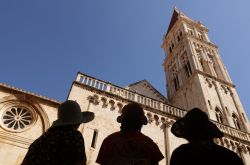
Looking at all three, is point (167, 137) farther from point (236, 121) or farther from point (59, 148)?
point (59, 148)

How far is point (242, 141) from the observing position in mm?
17828

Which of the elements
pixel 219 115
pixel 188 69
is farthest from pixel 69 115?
pixel 188 69

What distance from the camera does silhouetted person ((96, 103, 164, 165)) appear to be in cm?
400

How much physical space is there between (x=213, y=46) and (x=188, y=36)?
3665 mm

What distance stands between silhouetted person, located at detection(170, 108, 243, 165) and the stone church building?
28.9ft

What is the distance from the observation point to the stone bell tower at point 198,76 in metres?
22.0

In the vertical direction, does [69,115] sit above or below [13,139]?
below

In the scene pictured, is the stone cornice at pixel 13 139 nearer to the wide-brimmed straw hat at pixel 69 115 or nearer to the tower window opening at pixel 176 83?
the wide-brimmed straw hat at pixel 69 115

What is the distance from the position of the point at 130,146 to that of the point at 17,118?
34.7 ft

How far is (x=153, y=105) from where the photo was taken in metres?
16.7

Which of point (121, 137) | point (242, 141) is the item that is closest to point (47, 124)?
point (121, 137)

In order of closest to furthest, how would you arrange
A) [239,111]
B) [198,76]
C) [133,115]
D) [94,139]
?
[133,115], [94,139], [239,111], [198,76]

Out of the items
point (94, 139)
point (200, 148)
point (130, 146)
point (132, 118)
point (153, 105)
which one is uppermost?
point (153, 105)

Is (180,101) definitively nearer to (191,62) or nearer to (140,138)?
(191,62)
